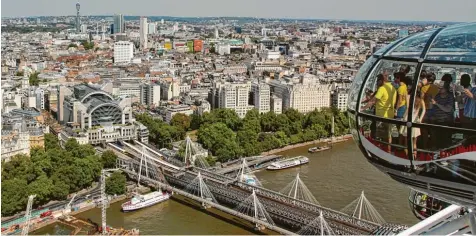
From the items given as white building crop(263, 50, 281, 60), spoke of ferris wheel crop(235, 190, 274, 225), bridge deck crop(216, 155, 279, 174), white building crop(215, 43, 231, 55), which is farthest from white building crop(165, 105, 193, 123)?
white building crop(215, 43, 231, 55)

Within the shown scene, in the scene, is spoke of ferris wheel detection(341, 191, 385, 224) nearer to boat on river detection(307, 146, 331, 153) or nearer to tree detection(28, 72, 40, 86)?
boat on river detection(307, 146, 331, 153)

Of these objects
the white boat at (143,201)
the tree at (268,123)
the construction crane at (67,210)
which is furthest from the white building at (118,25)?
the construction crane at (67,210)

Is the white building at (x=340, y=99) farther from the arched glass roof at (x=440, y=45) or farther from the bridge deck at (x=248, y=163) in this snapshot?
the arched glass roof at (x=440, y=45)

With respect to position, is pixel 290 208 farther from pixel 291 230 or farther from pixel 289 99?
pixel 289 99

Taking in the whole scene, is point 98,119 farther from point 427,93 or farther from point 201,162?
point 427,93

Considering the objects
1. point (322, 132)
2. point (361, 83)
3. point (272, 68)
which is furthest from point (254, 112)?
point (361, 83)
